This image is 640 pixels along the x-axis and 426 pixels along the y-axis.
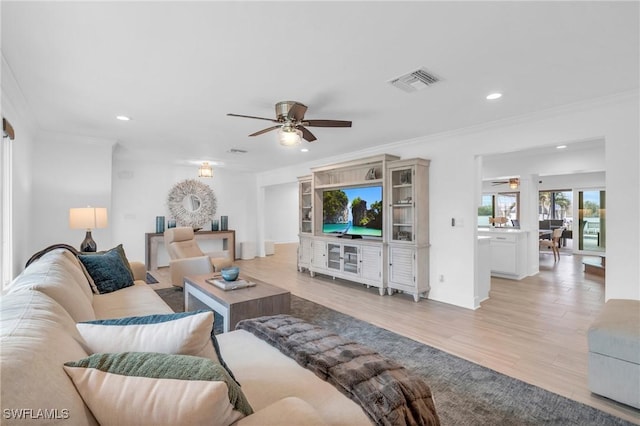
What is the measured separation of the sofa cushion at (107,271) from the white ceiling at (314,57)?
1.60 m

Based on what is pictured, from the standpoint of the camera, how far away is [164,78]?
2.49 m

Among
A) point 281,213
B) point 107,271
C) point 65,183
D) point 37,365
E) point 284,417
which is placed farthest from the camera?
point 281,213

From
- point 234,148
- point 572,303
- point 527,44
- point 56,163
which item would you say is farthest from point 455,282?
point 56,163

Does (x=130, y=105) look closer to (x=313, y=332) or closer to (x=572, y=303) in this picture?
(x=313, y=332)

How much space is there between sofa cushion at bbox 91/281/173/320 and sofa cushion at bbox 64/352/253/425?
171cm

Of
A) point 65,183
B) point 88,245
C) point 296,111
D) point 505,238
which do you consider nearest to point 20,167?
point 65,183

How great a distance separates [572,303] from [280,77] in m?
4.72

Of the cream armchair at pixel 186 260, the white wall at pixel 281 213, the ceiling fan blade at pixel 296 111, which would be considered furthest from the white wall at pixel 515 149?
the white wall at pixel 281 213

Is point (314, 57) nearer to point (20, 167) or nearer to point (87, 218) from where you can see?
point (87, 218)

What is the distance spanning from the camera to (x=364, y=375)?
1.42 meters

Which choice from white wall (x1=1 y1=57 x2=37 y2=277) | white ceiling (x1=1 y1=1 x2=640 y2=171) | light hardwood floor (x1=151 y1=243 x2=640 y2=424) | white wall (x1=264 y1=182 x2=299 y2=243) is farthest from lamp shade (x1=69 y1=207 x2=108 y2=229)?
white wall (x1=264 y1=182 x2=299 y2=243)

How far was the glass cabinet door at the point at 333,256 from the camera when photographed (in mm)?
5406

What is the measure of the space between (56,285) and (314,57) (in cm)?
214

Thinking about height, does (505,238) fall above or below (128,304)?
above
